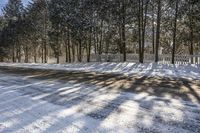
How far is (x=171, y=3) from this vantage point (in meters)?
28.3

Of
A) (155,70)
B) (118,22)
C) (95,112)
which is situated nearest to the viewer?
(95,112)

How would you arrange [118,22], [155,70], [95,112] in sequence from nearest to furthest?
1. [95,112]
2. [155,70]
3. [118,22]

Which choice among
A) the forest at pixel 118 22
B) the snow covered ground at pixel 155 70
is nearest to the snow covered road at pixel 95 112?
the snow covered ground at pixel 155 70

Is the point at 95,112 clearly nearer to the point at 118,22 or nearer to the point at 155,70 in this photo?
the point at 155,70

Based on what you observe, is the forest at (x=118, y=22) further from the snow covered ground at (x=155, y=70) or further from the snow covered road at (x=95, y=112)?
the snow covered road at (x=95, y=112)

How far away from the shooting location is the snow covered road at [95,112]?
5012mm

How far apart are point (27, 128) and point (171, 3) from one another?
83.3 ft

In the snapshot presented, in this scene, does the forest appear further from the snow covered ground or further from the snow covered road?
the snow covered road

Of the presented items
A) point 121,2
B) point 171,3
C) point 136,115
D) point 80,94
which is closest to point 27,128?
point 136,115

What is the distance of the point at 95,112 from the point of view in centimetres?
599

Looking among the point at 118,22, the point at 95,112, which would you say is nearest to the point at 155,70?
the point at 95,112

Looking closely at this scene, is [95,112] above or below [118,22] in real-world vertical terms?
below

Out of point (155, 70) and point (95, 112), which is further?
point (155, 70)

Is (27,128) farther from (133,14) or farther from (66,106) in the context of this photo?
(133,14)
